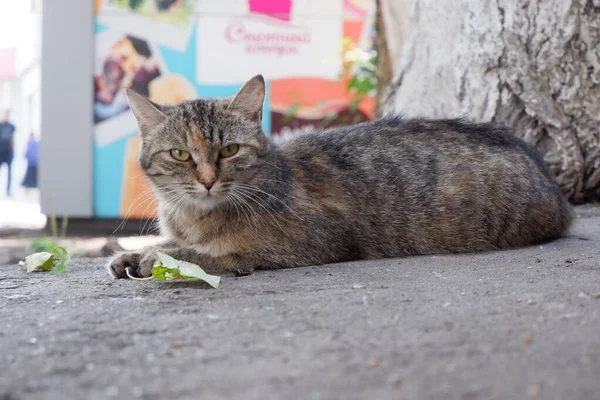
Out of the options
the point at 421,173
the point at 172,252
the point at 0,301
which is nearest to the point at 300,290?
the point at 172,252

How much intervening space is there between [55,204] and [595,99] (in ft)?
23.1

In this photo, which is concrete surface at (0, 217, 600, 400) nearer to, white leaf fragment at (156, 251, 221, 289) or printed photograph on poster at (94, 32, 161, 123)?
white leaf fragment at (156, 251, 221, 289)

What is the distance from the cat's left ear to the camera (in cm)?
343

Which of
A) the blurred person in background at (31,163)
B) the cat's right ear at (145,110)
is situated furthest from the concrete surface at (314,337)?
the blurred person in background at (31,163)

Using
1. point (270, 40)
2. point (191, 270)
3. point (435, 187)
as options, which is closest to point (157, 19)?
point (270, 40)

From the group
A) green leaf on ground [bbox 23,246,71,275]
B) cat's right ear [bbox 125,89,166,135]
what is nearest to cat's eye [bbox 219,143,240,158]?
cat's right ear [bbox 125,89,166,135]

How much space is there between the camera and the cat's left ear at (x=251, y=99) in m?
3.43

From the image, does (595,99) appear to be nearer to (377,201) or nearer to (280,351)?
(377,201)

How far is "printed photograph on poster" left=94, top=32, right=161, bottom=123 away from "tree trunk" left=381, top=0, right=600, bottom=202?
5.06 metres

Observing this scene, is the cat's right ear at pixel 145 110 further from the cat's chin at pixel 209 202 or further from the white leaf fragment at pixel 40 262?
the white leaf fragment at pixel 40 262

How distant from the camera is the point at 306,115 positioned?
934 cm

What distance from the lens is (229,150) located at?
130 inches

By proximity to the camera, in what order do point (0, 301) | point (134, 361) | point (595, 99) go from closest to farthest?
1. point (134, 361)
2. point (0, 301)
3. point (595, 99)

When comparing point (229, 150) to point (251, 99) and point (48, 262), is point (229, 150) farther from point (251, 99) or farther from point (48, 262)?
point (48, 262)
